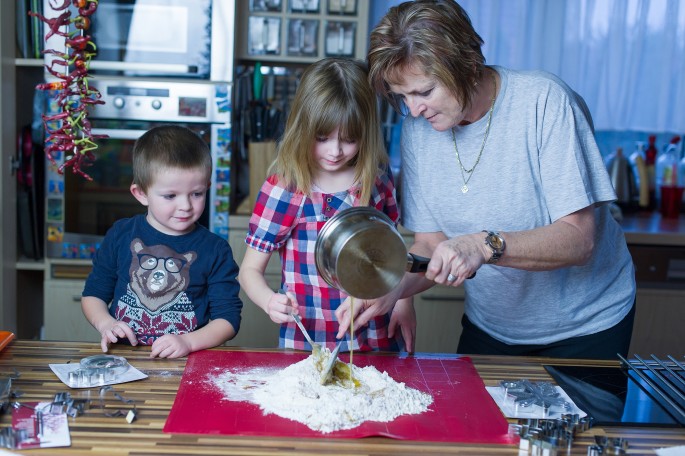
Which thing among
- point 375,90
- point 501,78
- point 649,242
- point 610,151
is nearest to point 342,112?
point 375,90

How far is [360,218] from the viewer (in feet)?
3.94

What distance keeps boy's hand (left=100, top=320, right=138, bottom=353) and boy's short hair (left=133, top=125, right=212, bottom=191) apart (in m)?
0.32

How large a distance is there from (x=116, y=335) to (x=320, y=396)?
466 mm

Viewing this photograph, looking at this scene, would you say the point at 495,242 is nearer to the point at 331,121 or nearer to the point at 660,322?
the point at 331,121

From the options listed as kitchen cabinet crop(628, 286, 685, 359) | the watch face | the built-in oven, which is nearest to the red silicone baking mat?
the watch face

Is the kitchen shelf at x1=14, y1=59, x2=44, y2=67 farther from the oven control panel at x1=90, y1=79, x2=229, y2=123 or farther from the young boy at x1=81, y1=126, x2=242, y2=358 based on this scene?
the young boy at x1=81, y1=126, x2=242, y2=358

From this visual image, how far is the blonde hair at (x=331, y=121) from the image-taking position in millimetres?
1536

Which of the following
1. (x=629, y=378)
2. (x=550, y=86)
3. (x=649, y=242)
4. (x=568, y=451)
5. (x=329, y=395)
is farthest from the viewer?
(x=649, y=242)

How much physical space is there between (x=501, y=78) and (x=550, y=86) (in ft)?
0.36

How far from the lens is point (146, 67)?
9.23 feet

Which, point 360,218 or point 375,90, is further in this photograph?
point 375,90

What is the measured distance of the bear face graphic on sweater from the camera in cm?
160

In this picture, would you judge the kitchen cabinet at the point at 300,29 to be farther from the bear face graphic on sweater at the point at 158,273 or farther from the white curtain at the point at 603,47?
the bear face graphic on sweater at the point at 158,273

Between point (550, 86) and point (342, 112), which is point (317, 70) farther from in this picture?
point (550, 86)
